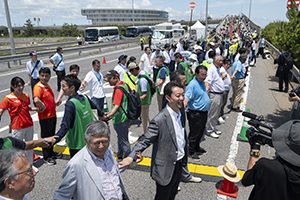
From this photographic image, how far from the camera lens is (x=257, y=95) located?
982 centimetres

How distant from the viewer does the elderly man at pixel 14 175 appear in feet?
4.98

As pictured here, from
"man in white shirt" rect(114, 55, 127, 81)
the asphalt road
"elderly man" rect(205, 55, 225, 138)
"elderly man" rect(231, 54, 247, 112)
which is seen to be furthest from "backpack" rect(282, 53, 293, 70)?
"man in white shirt" rect(114, 55, 127, 81)

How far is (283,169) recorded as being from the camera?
1.74 m

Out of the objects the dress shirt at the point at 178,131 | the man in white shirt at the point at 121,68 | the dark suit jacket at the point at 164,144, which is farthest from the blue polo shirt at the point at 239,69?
the dark suit jacket at the point at 164,144

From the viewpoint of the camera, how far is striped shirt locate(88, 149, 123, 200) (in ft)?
7.05

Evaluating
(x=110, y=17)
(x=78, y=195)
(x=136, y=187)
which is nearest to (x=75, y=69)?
(x=136, y=187)

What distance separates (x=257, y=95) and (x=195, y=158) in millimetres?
6566

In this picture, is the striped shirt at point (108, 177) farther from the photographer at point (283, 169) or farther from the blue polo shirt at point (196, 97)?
the blue polo shirt at point (196, 97)

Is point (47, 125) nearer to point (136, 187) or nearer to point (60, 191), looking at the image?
point (136, 187)

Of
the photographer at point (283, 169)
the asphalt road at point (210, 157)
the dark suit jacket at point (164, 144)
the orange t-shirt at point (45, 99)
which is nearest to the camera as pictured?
the photographer at point (283, 169)

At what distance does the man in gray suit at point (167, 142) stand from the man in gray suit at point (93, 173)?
542 millimetres

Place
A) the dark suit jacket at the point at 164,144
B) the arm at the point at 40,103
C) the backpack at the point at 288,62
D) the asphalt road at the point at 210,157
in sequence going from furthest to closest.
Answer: the backpack at the point at 288,62
the arm at the point at 40,103
the asphalt road at the point at 210,157
the dark suit jacket at the point at 164,144

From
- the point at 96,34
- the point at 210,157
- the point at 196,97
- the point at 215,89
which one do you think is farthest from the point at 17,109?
the point at 96,34

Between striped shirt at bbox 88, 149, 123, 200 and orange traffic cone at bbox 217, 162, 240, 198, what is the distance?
2.08m
